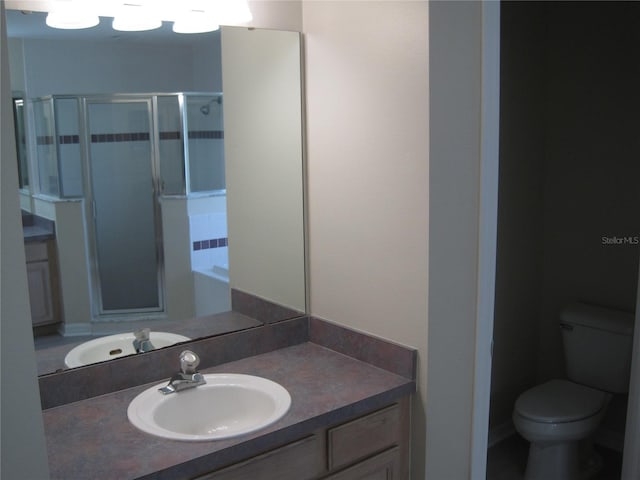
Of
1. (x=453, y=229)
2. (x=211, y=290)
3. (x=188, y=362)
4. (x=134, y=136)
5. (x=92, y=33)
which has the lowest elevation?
(x=188, y=362)

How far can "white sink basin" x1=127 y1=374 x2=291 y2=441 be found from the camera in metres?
1.75

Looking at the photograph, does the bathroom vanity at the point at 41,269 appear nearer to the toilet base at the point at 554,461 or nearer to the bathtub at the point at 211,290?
the bathtub at the point at 211,290

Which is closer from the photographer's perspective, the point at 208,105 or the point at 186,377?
the point at 186,377

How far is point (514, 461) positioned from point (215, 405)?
1808 millimetres

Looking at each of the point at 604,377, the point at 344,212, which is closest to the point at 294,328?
the point at 344,212

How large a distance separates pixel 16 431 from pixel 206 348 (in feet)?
3.09

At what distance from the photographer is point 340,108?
2.02 metres

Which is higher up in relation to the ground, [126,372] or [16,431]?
[16,431]

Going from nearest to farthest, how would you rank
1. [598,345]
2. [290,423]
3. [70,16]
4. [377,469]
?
[290,423], [70,16], [377,469], [598,345]

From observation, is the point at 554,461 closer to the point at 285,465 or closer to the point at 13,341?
the point at 285,465

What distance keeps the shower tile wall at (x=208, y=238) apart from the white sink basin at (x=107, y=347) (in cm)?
30

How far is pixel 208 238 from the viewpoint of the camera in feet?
7.03

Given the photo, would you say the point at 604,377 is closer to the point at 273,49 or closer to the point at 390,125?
the point at 390,125

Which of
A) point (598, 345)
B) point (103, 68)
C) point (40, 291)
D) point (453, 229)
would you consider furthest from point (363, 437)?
point (598, 345)
